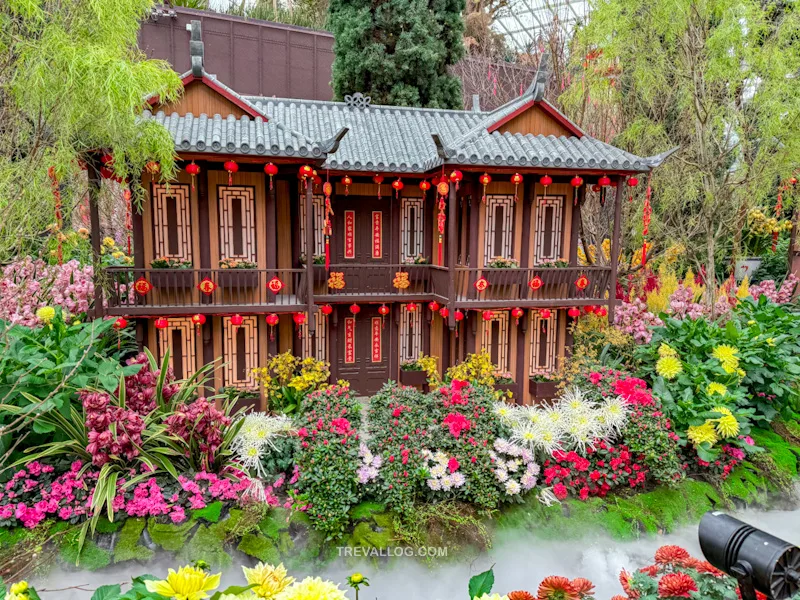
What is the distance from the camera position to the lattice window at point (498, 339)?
923 cm

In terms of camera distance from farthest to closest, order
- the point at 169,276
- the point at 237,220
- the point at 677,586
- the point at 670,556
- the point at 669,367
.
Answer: the point at 237,220
the point at 169,276
the point at 669,367
the point at 670,556
the point at 677,586

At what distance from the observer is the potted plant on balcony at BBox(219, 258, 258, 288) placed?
25.7 feet

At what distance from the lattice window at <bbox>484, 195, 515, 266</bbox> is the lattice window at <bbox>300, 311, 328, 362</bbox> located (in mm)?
3169

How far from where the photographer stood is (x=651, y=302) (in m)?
11.6

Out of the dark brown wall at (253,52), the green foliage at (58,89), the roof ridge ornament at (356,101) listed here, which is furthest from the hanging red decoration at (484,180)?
the dark brown wall at (253,52)

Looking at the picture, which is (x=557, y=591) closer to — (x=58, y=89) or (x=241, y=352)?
(x=58, y=89)

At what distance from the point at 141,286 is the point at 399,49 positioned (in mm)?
9235

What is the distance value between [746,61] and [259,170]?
821cm

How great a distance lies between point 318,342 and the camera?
375 inches

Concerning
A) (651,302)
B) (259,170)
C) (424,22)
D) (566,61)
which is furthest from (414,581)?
(424,22)

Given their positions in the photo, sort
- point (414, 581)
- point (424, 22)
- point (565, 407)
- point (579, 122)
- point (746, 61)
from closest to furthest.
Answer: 1. point (414, 581)
2. point (565, 407)
3. point (746, 61)
4. point (579, 122)
5. point (424, 22)

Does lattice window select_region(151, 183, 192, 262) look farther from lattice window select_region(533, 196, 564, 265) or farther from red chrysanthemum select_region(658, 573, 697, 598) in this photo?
red chrysanthemum select_region(658, 573, 697, 598)

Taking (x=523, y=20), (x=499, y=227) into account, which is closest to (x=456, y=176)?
(x=499, y=227)

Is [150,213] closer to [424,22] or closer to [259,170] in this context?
[259,170]
